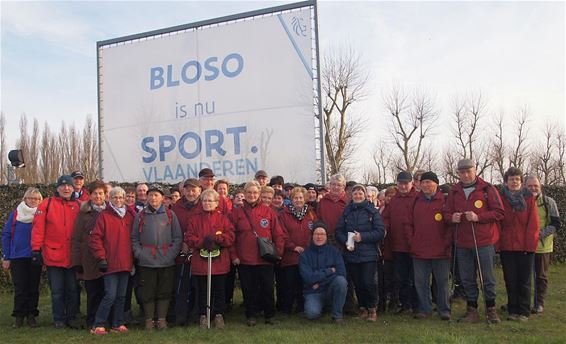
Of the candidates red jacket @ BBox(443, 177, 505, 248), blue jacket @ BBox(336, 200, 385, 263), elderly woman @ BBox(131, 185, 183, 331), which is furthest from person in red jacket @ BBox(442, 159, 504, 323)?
elderly woman @ BBox(131, 185, 183, 331)

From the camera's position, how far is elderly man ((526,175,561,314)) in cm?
679

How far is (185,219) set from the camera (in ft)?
21.1

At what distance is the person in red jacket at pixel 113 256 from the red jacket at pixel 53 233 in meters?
0.63

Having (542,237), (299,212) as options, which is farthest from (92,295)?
(542,237)

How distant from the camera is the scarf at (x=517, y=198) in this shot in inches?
247

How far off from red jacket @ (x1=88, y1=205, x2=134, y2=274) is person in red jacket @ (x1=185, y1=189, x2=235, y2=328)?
0.72m

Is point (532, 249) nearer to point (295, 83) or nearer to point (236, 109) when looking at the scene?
point (295, 83)

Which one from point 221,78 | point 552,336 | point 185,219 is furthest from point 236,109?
point 552,336

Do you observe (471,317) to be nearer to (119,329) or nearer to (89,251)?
(119,329)

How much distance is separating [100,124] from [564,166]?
3220cm

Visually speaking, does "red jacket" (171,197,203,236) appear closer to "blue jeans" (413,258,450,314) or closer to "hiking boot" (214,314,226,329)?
"hiking boot" (214,314,226,329)

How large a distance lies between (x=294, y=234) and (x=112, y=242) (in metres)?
2.29

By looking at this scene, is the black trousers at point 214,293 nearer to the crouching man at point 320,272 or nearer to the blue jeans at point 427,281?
the crouching man at point 320,272

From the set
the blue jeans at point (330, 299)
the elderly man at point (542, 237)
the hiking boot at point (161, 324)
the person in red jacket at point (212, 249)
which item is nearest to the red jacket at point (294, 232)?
the blue jeans at point (330, 299)
